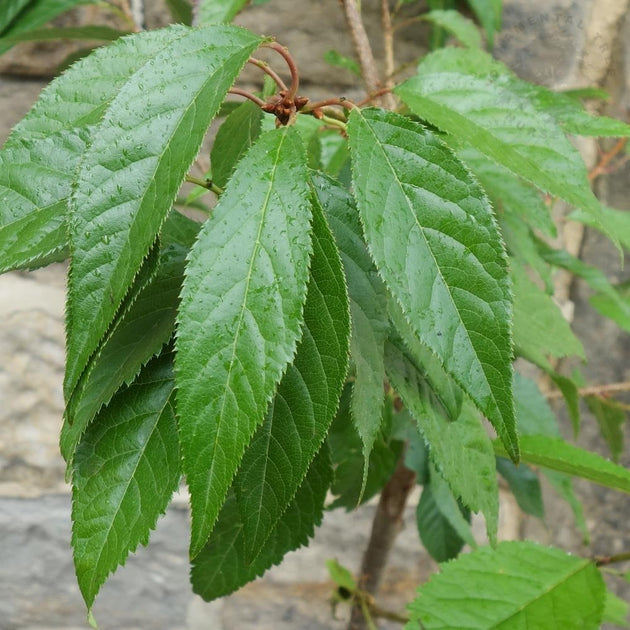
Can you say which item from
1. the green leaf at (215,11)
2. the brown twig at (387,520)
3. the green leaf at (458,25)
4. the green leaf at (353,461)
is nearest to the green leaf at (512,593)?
the green leaf at (353,461)

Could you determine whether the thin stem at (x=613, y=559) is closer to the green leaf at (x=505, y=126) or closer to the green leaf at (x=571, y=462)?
the green leaf at (x=571, y=462)

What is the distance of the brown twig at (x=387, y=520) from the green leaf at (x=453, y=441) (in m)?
0.32

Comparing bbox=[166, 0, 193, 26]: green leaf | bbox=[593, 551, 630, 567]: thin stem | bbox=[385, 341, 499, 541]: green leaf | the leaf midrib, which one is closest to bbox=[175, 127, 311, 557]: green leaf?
the leaf midrib

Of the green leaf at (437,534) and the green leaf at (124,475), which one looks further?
the green leaf at (437,534)

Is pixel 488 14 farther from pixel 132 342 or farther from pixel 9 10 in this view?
pixel 132 342

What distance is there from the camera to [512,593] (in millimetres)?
509

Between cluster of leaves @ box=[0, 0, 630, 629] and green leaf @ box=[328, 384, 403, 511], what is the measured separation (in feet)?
0.51

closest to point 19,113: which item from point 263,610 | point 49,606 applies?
point 49,606

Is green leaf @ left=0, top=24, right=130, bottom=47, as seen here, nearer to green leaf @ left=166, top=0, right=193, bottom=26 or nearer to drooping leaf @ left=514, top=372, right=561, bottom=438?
green leaf @ left=166, top=0, right=193, bottom=26

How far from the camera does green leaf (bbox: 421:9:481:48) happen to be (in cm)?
82

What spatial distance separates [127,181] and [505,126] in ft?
0.65

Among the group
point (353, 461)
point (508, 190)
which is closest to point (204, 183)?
point (508, 190)

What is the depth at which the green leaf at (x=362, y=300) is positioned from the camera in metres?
0.37

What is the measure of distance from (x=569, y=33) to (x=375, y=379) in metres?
0.81
